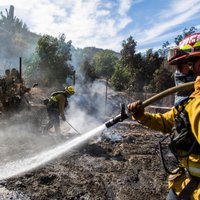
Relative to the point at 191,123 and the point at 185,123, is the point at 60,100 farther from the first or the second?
the point at 191,123

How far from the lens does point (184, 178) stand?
2451 mm

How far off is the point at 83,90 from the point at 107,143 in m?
14.1

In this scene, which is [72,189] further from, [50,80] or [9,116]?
[50,80]

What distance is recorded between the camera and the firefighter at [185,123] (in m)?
2.11

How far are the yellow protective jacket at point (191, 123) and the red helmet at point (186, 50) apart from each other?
42 centimetres

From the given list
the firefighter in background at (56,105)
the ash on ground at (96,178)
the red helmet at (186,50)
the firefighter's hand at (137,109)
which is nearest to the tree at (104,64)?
the firefighter in background at (56,105)

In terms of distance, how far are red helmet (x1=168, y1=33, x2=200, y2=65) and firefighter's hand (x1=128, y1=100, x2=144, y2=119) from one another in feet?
1.45

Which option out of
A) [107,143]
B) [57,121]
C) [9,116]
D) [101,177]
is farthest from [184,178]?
[9,116]

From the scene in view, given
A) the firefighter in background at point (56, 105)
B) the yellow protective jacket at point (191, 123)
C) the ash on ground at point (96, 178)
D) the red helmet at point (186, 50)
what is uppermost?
the red helmet at point (186, 50)

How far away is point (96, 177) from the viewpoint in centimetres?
624

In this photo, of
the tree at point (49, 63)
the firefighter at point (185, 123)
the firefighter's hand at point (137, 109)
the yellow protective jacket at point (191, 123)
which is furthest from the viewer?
the tree at point (49, 63)

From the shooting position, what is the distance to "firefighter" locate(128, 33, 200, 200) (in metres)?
2.11

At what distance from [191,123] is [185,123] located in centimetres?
21

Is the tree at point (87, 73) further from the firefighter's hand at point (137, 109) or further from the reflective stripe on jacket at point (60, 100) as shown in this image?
the firefighter's hand at point (137, 109)
